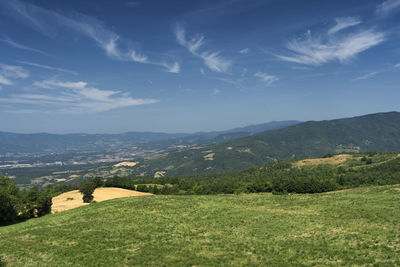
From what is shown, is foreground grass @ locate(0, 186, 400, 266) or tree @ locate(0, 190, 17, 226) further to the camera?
tree @ locate(0, 190, 17, 226)

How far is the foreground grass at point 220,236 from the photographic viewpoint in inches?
1096

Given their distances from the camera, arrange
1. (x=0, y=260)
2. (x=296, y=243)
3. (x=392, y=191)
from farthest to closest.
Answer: (x=392, y=191)
(x=296, y=243)
(x=0, y=260)

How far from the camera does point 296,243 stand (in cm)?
3244

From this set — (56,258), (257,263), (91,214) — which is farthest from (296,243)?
(91,214)

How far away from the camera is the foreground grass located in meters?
27.8

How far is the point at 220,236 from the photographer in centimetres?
3716

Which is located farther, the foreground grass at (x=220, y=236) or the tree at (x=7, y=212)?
the tree at (x=7, y=212)

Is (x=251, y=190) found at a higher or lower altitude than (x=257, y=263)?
lower

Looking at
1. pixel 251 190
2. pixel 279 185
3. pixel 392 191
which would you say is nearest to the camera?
pixel 392 191

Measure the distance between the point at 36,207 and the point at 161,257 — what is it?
54.1 meters

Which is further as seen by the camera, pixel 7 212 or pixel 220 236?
pixel 7 212

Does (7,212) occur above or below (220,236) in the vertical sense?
below

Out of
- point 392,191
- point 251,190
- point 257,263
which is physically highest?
point 257,263

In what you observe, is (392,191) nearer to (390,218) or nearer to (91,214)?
(390,218)
